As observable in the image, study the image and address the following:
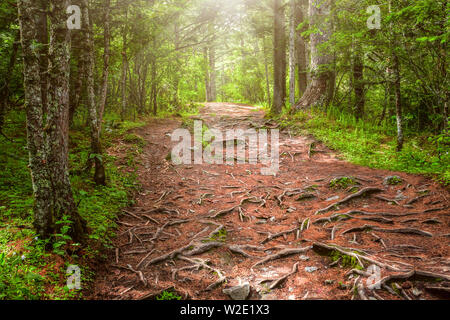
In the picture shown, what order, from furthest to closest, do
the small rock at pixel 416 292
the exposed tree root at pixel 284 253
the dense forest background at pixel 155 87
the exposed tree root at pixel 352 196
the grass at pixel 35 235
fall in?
1. the exposed tree root at pixel 352 196
2. the exposed tree root at pixel 284 253
3. the dense forest background at pixel 155 87
4. the grass at pixel 35 235
5. the small rock at pixel 416 292

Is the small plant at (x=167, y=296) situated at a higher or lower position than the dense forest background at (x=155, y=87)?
lower

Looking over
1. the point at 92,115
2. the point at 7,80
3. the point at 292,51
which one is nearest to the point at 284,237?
the point at 92,115

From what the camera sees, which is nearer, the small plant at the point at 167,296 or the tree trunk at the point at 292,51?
the small plant at the point at 167,296

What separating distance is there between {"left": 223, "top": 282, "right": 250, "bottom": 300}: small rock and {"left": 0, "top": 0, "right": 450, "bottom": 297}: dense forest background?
2428mm

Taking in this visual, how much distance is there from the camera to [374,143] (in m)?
9.09

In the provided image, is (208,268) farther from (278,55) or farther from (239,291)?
(278,55)

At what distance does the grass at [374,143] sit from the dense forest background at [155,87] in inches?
1.7

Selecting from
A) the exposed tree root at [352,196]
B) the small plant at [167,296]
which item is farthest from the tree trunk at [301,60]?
the small plant at [167,296]

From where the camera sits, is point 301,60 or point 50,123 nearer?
point 50,123

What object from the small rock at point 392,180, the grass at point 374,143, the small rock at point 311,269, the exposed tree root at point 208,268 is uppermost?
the grass at point 374,143

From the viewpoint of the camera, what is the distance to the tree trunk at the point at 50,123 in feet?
12.8

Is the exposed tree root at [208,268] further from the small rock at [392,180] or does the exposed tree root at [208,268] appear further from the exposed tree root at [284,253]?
A: the small rock at [392,180]

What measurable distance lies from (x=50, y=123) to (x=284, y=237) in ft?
14.7

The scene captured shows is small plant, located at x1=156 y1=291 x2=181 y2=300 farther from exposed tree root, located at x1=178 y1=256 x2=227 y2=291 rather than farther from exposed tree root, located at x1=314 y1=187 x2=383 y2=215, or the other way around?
exposed tree root, located at x1=314 y1=187 x2=383 y2=215
